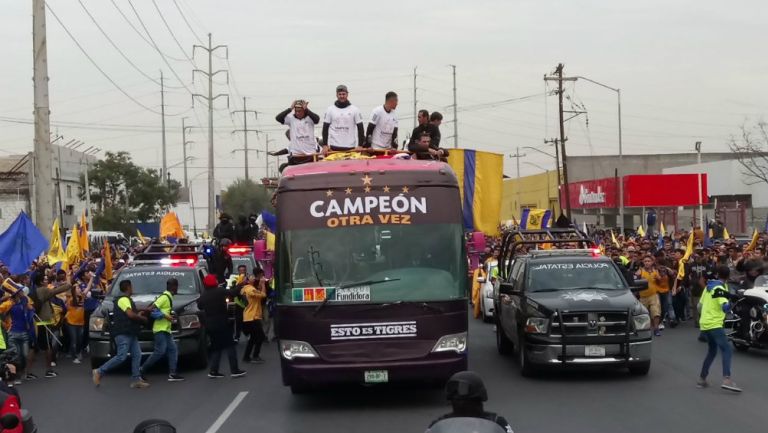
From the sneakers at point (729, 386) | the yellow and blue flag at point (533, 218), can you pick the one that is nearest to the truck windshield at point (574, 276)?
the sneakers at point (729, 386)

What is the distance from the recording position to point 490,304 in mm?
23172

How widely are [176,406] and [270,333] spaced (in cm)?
858

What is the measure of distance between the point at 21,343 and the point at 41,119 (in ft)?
22.9

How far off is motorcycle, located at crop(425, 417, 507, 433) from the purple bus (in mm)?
6596

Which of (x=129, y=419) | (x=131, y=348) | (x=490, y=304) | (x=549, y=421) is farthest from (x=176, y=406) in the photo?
(x=490, y=304)

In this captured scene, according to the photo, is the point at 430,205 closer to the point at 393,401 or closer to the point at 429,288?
the point at 429,288

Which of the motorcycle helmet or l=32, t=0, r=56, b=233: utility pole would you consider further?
l=32, t=0, r=56, b=233: utility pole

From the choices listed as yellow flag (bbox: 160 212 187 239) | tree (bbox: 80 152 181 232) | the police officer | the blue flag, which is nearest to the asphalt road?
the blue flag

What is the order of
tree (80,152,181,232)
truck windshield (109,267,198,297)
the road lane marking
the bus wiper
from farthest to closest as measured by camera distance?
tree (80,152,181,232) < truck windshield (109,267,198,297) < the bus wiper < the road lane marking

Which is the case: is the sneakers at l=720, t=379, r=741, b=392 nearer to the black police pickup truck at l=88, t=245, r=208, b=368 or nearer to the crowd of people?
the crowd of people

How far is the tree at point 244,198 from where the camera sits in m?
77.6

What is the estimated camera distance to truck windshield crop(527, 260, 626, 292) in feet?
47.7

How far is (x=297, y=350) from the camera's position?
36.7ft

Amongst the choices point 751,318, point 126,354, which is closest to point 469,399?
point 126,354
